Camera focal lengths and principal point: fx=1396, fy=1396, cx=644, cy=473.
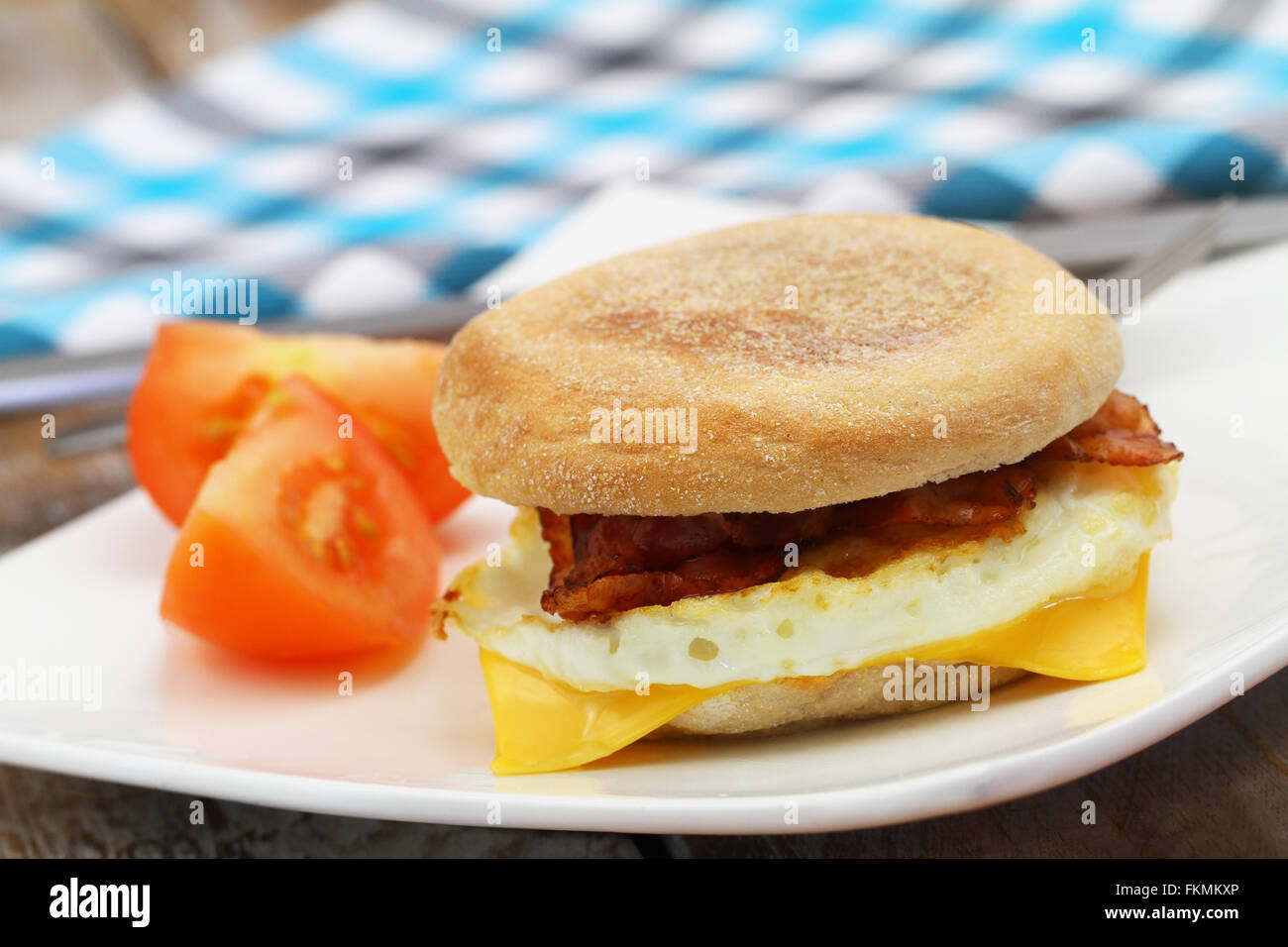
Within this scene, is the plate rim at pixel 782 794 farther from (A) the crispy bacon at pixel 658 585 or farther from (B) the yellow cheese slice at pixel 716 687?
(A) the crispy bacon at pixel 658 585

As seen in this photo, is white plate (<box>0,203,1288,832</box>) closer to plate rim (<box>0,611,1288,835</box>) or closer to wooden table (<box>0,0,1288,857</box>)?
plate rim (<box>0,611,1288,835</box>)

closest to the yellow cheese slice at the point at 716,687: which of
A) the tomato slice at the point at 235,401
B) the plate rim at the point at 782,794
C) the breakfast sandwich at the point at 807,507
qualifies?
the breakfast sandwich at the point at 807,507

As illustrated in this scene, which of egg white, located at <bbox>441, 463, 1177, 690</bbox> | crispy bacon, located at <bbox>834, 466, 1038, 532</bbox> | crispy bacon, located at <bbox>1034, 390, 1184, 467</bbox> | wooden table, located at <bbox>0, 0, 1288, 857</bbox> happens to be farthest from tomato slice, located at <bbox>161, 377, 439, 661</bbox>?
crispy bacon, located at <bbox>1034, 390, 1184, 467</bbox>

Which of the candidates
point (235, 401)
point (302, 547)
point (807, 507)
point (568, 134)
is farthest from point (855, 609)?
point (568, 134)

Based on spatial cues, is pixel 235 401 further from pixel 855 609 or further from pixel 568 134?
pixel 568 134

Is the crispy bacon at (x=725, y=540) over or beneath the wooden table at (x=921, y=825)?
over
